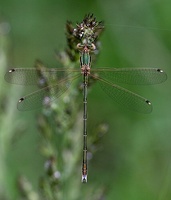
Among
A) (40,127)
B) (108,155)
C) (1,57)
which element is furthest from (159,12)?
(40,127)

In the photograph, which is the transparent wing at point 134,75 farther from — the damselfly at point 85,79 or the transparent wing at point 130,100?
the transparent wing at point 130,100

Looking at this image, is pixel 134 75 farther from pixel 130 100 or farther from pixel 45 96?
pixel 45 96

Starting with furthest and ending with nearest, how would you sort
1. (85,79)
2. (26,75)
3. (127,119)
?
(127,119) < (26,75) < (85,79)

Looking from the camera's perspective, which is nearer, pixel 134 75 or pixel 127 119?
pixel 134 75

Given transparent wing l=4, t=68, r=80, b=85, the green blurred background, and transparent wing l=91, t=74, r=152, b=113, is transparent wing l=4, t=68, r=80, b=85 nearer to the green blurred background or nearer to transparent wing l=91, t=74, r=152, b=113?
transparent wing l=91, t=74, r=152, b=113

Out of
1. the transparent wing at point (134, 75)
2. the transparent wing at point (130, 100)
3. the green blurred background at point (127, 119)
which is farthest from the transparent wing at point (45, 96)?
the green blurred background at point (127, 119)

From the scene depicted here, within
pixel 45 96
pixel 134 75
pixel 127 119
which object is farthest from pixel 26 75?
pixel 127 119

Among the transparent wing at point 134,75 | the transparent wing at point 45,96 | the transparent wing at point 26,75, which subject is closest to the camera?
the transparent wing at point 45,96
